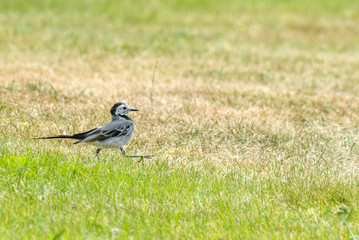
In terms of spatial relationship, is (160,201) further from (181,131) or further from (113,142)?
Result: (181,131)

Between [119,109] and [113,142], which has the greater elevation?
[119,109]

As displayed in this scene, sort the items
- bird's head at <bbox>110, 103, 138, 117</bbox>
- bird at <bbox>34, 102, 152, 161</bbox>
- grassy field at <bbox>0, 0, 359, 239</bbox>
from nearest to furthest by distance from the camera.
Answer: grassy field at <bbox>0, 0, 359, 239</bbox>, bird at <bbox>34, 102, 152, 161</bbox>, bird's head at <bbox>110, 103, 138, 117</bbox>

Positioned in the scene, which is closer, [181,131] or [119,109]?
[119,109]

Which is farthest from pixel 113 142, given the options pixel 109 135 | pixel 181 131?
pixel 181 131

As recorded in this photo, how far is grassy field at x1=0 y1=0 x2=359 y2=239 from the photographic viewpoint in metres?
4.84

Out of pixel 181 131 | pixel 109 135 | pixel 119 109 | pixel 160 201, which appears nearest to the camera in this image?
pixel 160 201

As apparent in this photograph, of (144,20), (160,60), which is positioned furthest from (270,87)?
(144,20)

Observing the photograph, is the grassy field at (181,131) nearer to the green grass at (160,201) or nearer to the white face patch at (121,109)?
the green grass at (160,201)

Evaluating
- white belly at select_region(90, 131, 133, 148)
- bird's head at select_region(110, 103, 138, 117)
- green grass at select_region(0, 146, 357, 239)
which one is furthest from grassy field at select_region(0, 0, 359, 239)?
bird's head at select_region(110, 103, 138, 117)

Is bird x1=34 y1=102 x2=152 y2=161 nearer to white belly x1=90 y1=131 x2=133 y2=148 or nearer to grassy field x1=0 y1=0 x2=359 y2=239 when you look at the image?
white belly x1=90 y1=131 x2=133 y2=148

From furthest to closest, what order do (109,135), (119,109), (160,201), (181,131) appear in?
1. (181,131)
2. (119,109)
3. (109,135)
4. (160,201)

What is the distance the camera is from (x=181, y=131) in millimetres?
8062

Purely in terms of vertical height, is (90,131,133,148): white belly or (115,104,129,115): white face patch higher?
(115,104,129,115): white face patch

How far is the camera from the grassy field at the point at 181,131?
484cm
